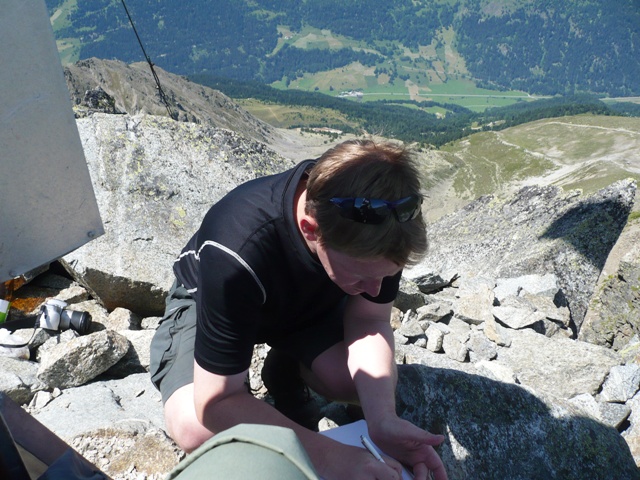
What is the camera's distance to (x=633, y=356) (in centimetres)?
642

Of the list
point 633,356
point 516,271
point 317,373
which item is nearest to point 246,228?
point 317,373

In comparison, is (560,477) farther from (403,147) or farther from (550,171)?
(550,171)

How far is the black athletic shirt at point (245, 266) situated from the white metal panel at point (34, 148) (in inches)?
34.1

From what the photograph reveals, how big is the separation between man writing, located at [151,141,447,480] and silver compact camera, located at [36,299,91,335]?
1.94 m

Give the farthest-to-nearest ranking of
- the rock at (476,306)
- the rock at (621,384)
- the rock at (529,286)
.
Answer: the rock at (529,286) < the rock at (476,306) < the rock at (621,384)

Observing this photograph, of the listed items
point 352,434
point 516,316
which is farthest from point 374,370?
point 516,316

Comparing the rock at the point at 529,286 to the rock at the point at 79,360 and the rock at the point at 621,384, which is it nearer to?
the rock at the point at 621,384

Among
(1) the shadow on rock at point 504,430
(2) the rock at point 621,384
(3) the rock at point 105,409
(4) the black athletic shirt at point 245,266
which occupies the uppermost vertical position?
(4) the black athletic shirt at point 245,266

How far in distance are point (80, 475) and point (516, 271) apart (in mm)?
9438

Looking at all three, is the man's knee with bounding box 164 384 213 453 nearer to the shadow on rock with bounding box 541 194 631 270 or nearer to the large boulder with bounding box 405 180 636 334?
the large boulder with bounding box 405 180 636 334

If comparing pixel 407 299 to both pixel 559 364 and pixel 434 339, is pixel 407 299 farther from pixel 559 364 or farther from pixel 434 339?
pixel 559 364

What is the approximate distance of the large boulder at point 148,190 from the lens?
20.8ft

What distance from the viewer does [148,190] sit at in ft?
23.5

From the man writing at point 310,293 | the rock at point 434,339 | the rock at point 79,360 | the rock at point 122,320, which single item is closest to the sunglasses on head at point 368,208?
the man writing at point 310,293
